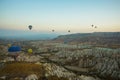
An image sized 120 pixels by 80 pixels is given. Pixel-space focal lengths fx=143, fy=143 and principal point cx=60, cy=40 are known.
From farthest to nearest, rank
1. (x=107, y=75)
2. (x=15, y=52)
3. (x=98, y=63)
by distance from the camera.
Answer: (x=98, y=63)
(x=15, y=52)
(x=107, y=75)

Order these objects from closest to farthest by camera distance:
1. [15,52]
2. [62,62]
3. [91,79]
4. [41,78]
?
[41,78] → [91,79] → [15,52] → [62,62]

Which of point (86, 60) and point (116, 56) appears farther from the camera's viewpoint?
point (86, 60)

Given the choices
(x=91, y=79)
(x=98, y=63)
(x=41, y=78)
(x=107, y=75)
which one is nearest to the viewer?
(x=41, y=78)

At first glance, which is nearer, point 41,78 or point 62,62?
point 41,78

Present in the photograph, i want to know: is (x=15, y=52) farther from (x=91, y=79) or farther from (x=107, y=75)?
(x=107, y=75)

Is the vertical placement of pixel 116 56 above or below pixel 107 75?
above

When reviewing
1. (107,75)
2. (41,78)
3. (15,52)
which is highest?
(15,52)

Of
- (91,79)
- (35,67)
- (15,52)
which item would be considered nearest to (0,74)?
(35,67)

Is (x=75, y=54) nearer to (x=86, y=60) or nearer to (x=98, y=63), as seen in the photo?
(x=86, y=60)

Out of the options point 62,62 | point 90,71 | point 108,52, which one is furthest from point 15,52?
point 108,52
